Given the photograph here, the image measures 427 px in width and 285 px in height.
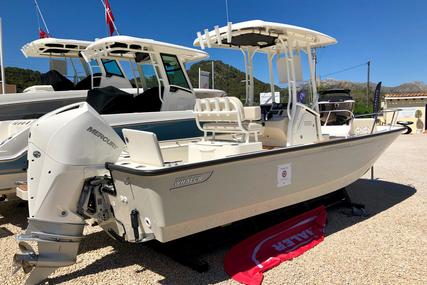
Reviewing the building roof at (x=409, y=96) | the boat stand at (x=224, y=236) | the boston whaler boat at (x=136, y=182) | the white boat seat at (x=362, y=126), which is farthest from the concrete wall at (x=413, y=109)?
the boston whaler boat at (x=136, y=182)

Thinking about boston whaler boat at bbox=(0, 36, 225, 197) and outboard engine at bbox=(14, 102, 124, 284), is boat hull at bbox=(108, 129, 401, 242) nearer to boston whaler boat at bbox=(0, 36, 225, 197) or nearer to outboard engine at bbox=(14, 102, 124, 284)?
outboard engine at bbox=(14, 102, 124, 284)

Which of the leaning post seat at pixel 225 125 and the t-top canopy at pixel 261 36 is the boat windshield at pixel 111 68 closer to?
the t-top canopy at pixel 261 36

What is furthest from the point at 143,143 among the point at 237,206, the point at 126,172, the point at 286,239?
the point at 286,239

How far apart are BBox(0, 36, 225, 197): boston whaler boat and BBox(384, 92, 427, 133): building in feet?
64.5

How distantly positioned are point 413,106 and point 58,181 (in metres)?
26.8

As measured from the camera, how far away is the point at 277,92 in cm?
560


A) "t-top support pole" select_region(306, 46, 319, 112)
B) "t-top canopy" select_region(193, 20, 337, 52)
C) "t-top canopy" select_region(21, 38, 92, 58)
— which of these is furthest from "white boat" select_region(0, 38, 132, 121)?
"t-top support pole" select_region(306, 46, 319, 112)

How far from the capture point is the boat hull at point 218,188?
3119mm

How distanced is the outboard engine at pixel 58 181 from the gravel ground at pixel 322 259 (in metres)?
0.43

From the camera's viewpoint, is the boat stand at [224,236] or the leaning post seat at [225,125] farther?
the leaning post seat at [225,125]

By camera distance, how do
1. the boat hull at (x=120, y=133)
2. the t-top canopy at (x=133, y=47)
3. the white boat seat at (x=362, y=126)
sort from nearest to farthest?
1. the boat hull at (x=120, y=133)
2. the t-top canopy at (x=133, y=47)
3. the white boat seat at (x=362, y=126)

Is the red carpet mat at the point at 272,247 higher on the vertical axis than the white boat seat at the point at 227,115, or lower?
lower

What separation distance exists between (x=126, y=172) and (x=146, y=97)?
3142 mm

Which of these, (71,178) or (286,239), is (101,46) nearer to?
(71,178)
